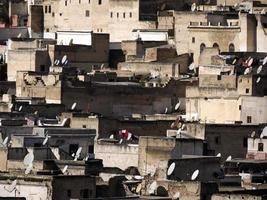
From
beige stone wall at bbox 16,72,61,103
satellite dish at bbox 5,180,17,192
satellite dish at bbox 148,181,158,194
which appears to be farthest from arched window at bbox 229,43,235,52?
satellite dish at bbox 5,180,17,192

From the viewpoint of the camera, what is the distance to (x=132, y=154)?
7125 centimetres

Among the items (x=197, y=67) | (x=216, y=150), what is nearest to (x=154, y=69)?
(x=197, y=67)

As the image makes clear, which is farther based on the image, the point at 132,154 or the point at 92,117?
the point at 92,117

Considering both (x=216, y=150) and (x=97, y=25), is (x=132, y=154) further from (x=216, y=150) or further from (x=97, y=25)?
(x=97, y=25)

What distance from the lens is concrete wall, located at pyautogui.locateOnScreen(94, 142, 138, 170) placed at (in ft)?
233

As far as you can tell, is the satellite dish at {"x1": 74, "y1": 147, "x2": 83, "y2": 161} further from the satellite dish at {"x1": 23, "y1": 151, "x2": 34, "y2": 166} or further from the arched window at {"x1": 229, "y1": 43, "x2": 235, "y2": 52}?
the arched window at {"x1": 229, "y1": 43, "x2": 235, "y2": 52}

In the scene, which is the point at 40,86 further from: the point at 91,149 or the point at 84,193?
the point at 84,193

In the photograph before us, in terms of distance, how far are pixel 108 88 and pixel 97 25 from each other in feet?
48.3

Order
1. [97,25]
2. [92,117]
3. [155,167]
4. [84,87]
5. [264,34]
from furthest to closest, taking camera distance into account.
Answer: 1. [97,25]
2. [264,34]
3. [84,87]
4. [92,117]
5. [155,167]

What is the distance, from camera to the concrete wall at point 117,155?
7106 cm

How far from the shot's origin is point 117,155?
71.6m

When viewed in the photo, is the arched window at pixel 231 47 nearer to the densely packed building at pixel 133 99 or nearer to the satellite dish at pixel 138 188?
the densely packed building at pixel 133 99

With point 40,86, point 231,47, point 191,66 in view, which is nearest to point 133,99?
point 40,86

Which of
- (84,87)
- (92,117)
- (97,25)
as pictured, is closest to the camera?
(92,117)
